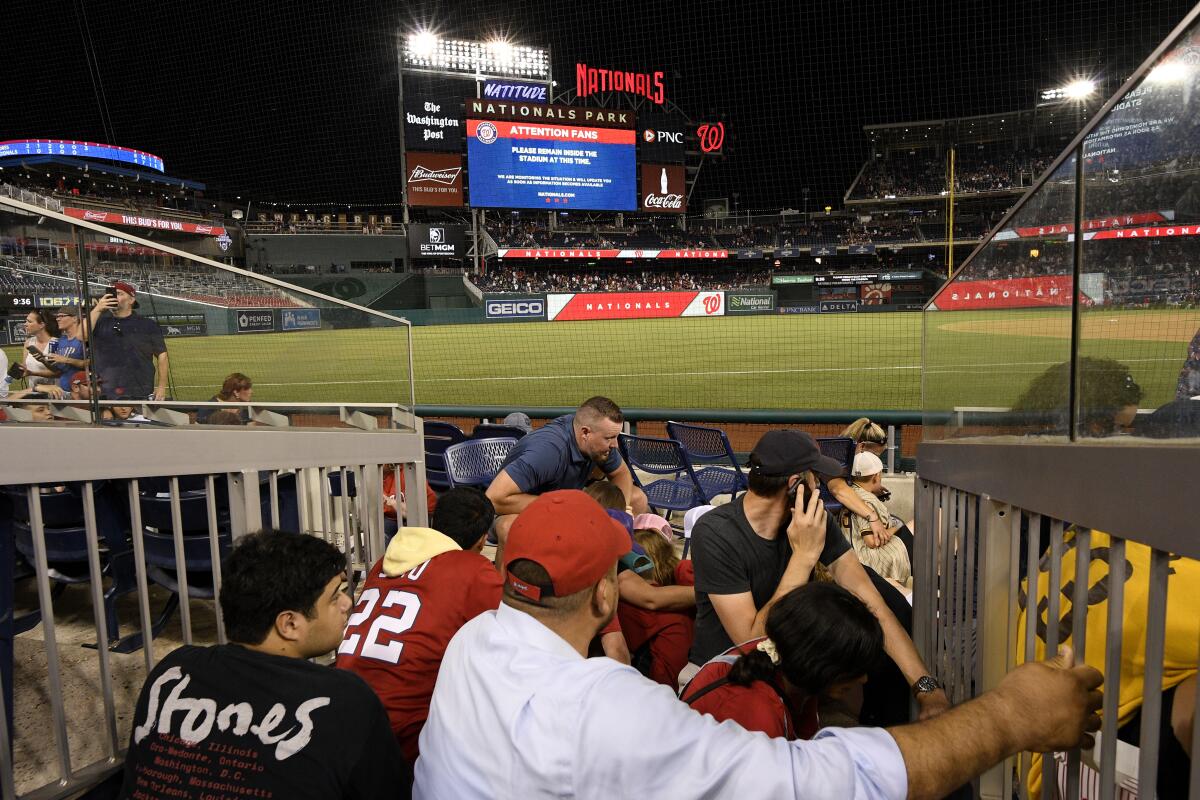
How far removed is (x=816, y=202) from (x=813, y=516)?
205ft

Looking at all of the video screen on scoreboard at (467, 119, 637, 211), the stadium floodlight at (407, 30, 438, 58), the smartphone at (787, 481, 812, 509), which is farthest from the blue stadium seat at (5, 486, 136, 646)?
the stadium floodlight at (407, 30, 438, 58)

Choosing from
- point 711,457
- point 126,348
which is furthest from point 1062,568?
point 711,457

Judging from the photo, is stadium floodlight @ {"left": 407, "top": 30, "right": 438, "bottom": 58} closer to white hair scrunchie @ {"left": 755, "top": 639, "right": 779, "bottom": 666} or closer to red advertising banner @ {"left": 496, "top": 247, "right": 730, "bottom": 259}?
red advertising banner @ {"left": 496, "top": 247, "right": 730, "bottom": 259}

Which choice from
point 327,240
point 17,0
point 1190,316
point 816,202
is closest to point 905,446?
point 1190,316

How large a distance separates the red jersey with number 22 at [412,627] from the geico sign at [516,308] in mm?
27918

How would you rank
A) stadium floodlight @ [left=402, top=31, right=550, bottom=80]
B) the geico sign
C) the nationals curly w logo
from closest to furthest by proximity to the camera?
1. the geico sign
2. stadium floodlight @ [left=402, top=31, right=550, bottom=80]
3. the nationals curly w logo

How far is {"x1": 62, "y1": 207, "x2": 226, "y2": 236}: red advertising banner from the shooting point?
4038 cm

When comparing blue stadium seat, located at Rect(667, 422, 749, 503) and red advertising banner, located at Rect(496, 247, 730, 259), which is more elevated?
red advertising banner, located at Rect(496, 247, 730, 259)

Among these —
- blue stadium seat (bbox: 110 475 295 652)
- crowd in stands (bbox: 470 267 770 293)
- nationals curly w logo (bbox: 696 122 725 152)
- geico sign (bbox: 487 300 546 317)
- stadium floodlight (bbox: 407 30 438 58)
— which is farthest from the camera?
nationals curly w logo (bbox: 696 122 725 152)

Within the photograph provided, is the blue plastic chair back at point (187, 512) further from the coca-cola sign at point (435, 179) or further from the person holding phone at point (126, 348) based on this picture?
the coca-cola sign at point (435, 179)

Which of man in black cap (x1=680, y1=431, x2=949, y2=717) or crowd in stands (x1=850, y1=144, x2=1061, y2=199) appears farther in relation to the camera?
crowd in stands (x1=850, y1=144, x2=1061, y2=199)

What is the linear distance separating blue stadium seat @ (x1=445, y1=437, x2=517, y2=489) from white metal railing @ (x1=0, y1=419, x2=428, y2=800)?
1452 millimetres

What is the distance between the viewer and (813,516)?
228 cm

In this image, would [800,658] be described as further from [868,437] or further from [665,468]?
[665,468]
